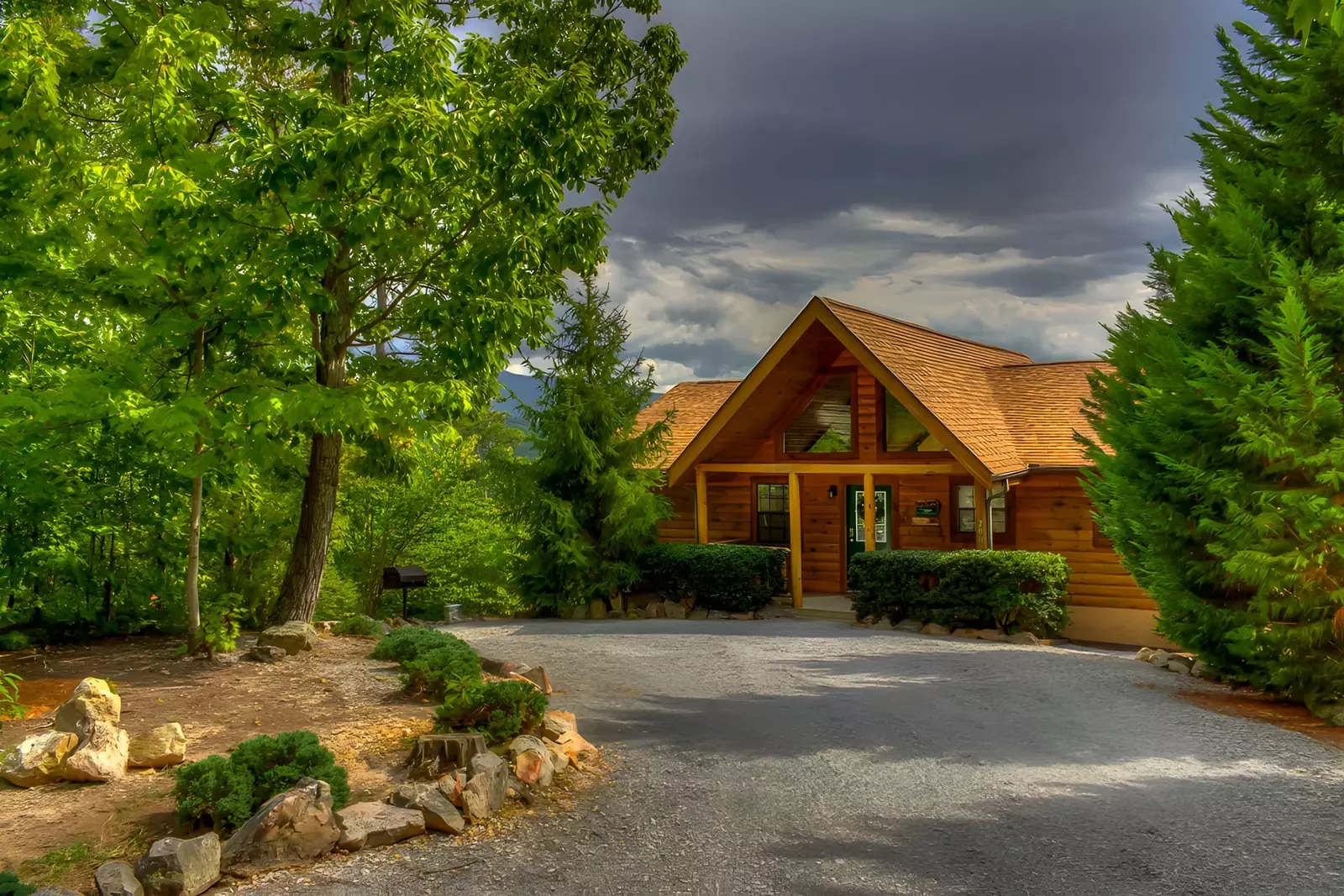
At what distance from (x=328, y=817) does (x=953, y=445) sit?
1253cm

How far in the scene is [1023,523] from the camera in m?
17.8

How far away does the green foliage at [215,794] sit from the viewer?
5695mm

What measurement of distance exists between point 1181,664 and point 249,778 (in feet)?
38.6

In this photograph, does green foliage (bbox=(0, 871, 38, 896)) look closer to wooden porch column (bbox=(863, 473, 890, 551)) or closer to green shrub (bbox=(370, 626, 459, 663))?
green shrub (bbox=(370, 626, 459, 663))

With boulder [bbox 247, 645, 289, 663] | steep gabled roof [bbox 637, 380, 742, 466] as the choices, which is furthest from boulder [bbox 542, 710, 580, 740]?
steep gabled roof [bbox 637, 380, 742, 466]

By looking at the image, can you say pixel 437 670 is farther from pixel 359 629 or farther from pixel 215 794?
pixel 359 629

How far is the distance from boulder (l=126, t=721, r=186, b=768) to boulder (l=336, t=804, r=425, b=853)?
1924 mm

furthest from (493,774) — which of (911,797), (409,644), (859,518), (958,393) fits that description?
(859,518)

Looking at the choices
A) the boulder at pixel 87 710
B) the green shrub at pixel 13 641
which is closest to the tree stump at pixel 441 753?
the boulder at pixel 87 710

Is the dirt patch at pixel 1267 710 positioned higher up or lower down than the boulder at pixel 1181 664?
lower down

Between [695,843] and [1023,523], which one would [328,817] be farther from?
[1023,523]

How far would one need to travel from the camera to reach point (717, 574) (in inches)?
679

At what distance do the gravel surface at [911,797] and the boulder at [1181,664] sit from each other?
0.53 meters

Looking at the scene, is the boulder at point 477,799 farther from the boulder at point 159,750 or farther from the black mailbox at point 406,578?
the black mailbox at point 406,578
